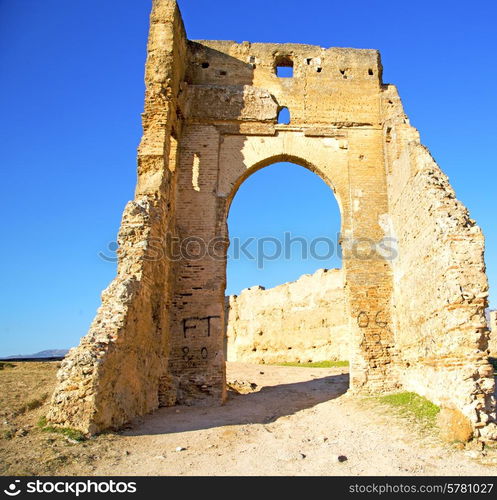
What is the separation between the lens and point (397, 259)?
9414mm

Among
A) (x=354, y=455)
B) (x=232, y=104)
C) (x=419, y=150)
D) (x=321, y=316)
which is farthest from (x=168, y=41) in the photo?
(x=321, y=316)

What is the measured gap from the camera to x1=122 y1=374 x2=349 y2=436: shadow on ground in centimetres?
660

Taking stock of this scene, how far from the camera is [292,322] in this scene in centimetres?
2128

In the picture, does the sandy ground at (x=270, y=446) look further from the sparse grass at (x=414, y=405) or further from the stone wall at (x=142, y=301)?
the stone wall at (x=142, y=301)

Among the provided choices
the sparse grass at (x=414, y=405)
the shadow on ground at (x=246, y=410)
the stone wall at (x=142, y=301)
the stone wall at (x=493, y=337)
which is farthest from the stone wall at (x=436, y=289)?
the stone wall at (x=493, y=337)

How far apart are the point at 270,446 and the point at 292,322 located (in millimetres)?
15877

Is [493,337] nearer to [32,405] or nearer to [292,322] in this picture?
[292,322]

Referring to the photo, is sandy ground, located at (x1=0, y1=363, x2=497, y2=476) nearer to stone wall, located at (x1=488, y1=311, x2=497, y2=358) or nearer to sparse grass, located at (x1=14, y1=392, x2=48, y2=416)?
sparse grass, located at (x1=14, y1=392, x2=48, y2=416)

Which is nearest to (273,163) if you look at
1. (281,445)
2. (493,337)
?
(281,445)

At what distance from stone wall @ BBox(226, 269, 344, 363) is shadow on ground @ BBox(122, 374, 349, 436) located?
7.58 m

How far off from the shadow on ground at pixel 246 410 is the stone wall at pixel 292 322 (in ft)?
24.9

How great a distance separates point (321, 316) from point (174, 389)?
1218cm

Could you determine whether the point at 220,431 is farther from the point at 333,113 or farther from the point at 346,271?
the point at 333,113

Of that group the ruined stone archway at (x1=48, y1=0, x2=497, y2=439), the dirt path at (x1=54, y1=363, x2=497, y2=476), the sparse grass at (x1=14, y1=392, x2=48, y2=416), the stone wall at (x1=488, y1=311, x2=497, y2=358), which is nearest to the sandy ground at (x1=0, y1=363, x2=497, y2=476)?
the dirt path at (x1=54, y1=363, x2=497, y2=476)
